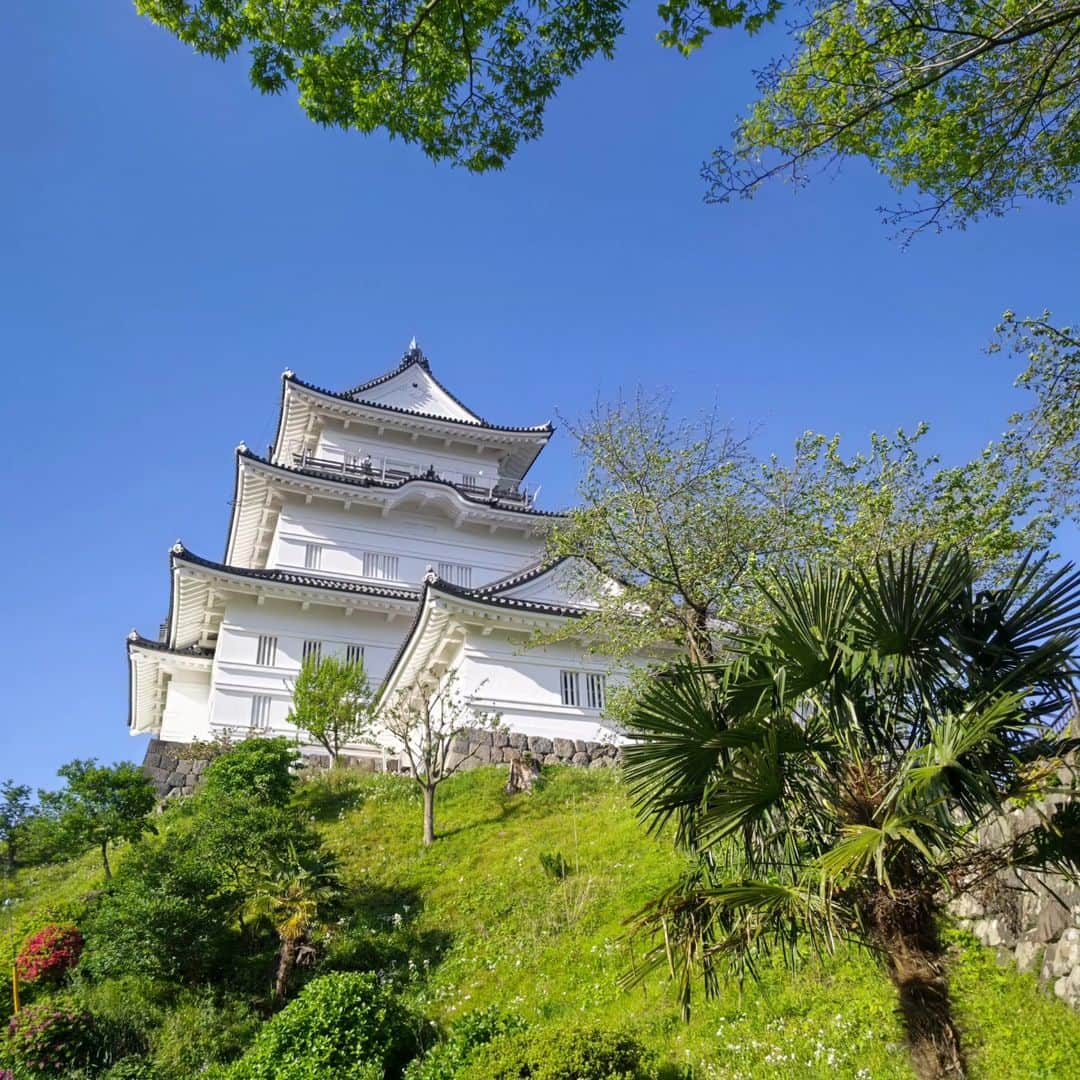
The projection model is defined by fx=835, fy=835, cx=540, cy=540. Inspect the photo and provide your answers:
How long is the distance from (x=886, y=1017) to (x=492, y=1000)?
4295 millimetres

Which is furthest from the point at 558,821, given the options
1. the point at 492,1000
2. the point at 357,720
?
the point at 357,720

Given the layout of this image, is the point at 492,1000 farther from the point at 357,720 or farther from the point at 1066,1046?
the point at 357,720

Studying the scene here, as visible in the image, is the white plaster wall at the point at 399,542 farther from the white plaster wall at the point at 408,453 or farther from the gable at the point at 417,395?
the gable at the point at 417,395

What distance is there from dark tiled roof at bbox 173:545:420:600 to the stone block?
29.2 ft

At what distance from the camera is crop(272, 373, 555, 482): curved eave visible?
106ft

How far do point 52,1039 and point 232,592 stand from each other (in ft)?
57.6

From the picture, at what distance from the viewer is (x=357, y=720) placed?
21.7 meters

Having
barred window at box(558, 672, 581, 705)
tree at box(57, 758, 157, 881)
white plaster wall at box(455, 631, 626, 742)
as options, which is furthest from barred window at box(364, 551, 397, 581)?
tree at box(57, 758, 157, 881)

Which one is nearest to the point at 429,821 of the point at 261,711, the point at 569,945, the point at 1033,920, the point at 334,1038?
the point at 569,945

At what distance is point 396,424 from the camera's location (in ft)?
110

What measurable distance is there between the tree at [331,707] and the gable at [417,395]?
15.5m

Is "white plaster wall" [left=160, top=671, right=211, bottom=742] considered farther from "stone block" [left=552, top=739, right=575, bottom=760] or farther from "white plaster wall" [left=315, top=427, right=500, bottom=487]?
"stone block" [left=552, top=739, right=575, bottom=760]

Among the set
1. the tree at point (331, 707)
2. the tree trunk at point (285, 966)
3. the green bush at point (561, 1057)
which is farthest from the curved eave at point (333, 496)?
the green bush at point (561, 1057)

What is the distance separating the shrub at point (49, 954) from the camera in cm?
1060
